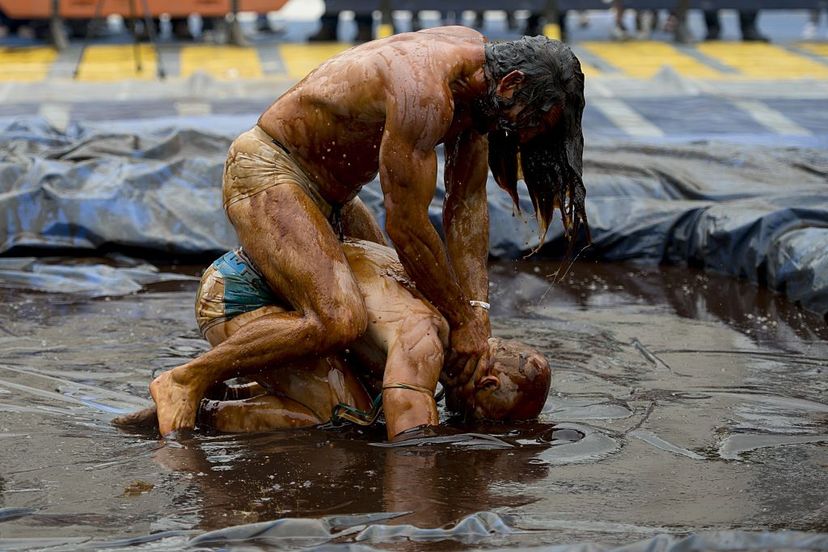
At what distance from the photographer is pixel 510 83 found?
13.4 ft

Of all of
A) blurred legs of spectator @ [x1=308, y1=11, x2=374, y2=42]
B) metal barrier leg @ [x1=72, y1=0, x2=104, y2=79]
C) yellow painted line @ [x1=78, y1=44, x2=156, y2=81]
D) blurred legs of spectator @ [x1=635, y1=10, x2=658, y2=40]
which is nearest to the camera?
metal barrier leg @ [x1=72, y1=0, x2=104, y2=79]

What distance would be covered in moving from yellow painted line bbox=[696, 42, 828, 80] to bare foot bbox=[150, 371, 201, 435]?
363 inches

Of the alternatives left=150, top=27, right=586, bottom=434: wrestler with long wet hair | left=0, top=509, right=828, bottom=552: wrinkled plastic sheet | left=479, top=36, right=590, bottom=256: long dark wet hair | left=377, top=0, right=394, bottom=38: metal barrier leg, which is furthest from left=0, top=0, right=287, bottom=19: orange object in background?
left=0, top=509, right=828, bottom=552: wrinkled plastic sheet

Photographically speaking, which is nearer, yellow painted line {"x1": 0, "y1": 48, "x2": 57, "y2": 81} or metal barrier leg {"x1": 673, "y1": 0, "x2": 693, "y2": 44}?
yellow painted line {"x1": 0, "y1": 48, "x2": 57, "y2": 81}

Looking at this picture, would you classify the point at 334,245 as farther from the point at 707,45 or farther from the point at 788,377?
the point at 707,45

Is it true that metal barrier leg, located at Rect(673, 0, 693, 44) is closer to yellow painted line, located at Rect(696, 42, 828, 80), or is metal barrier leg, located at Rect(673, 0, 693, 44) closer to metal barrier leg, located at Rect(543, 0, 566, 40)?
yellow painted line, located at Rect(696, 42, 828, 80)

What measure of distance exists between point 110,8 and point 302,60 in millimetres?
2185

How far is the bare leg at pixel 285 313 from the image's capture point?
4.13 metres

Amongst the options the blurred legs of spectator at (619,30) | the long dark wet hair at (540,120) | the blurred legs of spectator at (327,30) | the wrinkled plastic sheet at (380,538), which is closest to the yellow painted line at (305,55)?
the blurred legs of spectator at (327,30)

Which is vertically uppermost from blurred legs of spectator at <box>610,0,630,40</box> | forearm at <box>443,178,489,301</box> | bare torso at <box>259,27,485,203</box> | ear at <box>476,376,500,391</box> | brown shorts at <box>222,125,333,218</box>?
bare torso at <box>259,27,485,203</box>

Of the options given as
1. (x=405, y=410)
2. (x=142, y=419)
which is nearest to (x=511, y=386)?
(x=405, y=410)

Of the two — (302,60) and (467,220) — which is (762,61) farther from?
(467,220)

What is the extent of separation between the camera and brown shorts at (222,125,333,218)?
430cm

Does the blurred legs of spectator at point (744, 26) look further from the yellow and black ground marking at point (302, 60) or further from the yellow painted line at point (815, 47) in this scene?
the yellow painted line at point (815, 47)
